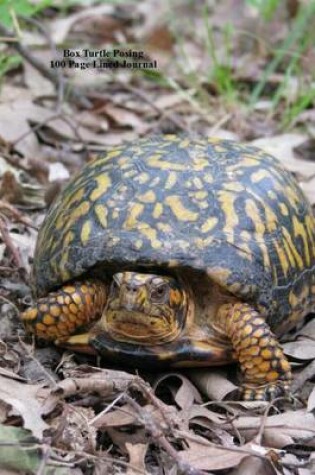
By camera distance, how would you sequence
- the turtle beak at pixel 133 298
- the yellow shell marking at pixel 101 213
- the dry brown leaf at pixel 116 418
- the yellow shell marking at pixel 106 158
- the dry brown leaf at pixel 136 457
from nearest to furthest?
the dry brown leaf at pixel 136 457
the dry brown leaf at pixel 116 418
the turtle beak at pixel 133 298
the yellow shell marking at pixel 101 213
the yellow shell marking at pixel 106 158

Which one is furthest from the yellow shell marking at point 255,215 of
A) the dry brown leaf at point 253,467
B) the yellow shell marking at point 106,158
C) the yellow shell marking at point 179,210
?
the dry brown leaf at point 253,467

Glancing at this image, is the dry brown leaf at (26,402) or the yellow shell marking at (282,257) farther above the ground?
the yellow shell marking at (282,257)

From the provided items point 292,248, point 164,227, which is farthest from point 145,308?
point 292,248

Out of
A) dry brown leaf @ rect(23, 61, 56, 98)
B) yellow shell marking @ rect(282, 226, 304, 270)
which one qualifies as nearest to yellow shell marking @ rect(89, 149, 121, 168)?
yellow shell marking @ rect(282, 226, 304, 270)

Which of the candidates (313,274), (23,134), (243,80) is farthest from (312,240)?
(243,80)

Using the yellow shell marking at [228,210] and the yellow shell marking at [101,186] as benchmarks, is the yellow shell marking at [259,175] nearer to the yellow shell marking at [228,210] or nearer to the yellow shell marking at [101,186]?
the yellow shell marking at [228,210]

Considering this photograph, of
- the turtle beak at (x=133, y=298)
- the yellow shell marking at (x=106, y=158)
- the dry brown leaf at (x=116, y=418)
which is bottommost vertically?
the dry brown leaf at (x=116, y=418)
